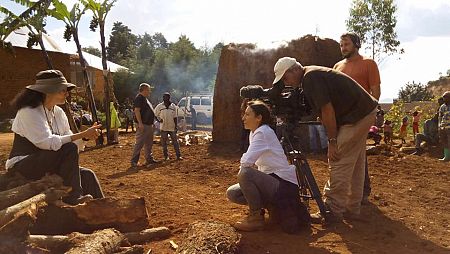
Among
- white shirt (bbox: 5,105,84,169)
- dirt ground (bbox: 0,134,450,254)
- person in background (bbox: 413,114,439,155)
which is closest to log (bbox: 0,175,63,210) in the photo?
white shirt (bbox: 5,105,84,169)

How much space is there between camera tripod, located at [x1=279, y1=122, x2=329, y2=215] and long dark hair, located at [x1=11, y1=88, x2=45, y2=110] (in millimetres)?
2307

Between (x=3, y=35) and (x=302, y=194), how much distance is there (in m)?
13.3

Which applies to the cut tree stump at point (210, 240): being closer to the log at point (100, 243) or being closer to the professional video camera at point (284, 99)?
the log at point (100, 243)

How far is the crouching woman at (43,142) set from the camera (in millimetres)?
3963

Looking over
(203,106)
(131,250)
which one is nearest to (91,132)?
(131,250)

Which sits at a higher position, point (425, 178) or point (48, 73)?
point (48, 73)

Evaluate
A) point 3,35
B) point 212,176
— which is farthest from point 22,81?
point 212,176

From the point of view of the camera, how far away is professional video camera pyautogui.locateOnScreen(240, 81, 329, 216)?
4.41 metres

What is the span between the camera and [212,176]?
7883mm

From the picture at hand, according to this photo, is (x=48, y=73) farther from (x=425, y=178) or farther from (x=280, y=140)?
(x=425, y=178)

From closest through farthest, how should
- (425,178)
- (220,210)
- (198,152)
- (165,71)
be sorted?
(220,210), (425,178), (198,152), (165,71)

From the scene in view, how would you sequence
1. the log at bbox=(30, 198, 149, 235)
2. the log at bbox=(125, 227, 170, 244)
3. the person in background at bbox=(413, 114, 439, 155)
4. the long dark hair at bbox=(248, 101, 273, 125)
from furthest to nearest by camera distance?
the person in background at bbox=(413, 114, 439, 155), the long dark hair at bbox=(248, 101, 273, 125), the log at bbox=(125, 227, 170, 244), the log at bbox=(30, 198, 149, 235)

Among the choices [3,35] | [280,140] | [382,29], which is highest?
[382,29]

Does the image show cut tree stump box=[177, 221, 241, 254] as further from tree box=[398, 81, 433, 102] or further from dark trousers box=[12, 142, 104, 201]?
tree box=[398, 81, 433, 102]
